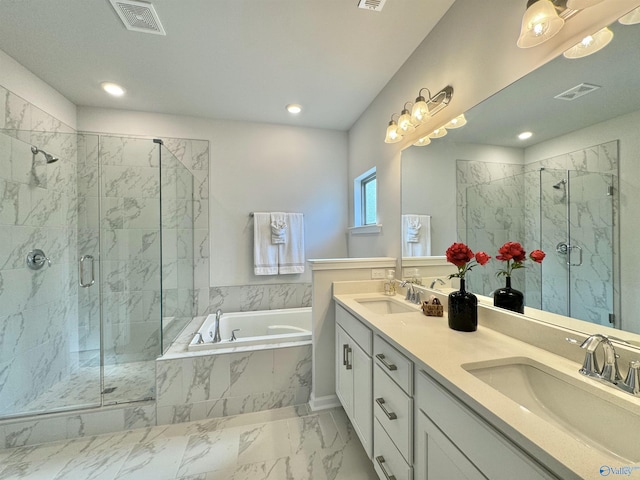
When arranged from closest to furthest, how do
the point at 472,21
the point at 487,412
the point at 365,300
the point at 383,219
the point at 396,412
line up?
the point at 487,412, the point at 396,412, the point at 472,21, the point at 365,300, the point at 383,219

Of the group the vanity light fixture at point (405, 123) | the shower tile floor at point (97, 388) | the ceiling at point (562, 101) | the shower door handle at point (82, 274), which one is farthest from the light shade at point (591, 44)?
the shower door handle at point (82, 274)

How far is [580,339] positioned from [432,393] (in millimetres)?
535

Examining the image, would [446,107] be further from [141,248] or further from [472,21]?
[141,248]

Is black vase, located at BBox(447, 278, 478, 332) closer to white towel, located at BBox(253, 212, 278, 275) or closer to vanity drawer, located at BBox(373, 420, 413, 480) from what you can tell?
vanity drawer, located at BBox(373, 420, 413, 480)

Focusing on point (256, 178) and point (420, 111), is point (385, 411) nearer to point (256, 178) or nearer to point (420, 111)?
point (420, 111)

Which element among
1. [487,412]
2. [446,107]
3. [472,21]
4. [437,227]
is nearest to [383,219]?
[437,227]

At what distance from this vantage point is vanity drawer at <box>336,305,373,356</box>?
1325 mm

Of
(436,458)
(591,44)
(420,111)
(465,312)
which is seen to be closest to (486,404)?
(436,458)

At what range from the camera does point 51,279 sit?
82.4 inches

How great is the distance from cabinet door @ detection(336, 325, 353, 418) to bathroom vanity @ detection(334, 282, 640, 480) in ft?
0.43

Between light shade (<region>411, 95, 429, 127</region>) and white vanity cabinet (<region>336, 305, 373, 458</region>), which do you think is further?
light shade (<region>411, 95, 429, 127</region>)

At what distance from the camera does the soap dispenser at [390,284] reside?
1.90 metres

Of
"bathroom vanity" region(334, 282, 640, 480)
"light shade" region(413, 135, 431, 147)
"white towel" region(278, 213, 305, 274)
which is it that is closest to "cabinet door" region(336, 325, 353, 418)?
"bathroom vanity" region(334, 282, 640, 480)

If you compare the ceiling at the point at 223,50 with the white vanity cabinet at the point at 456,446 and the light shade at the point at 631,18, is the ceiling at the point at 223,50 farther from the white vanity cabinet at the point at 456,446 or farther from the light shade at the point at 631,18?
the white vanity cabinet at the point at 456,446
